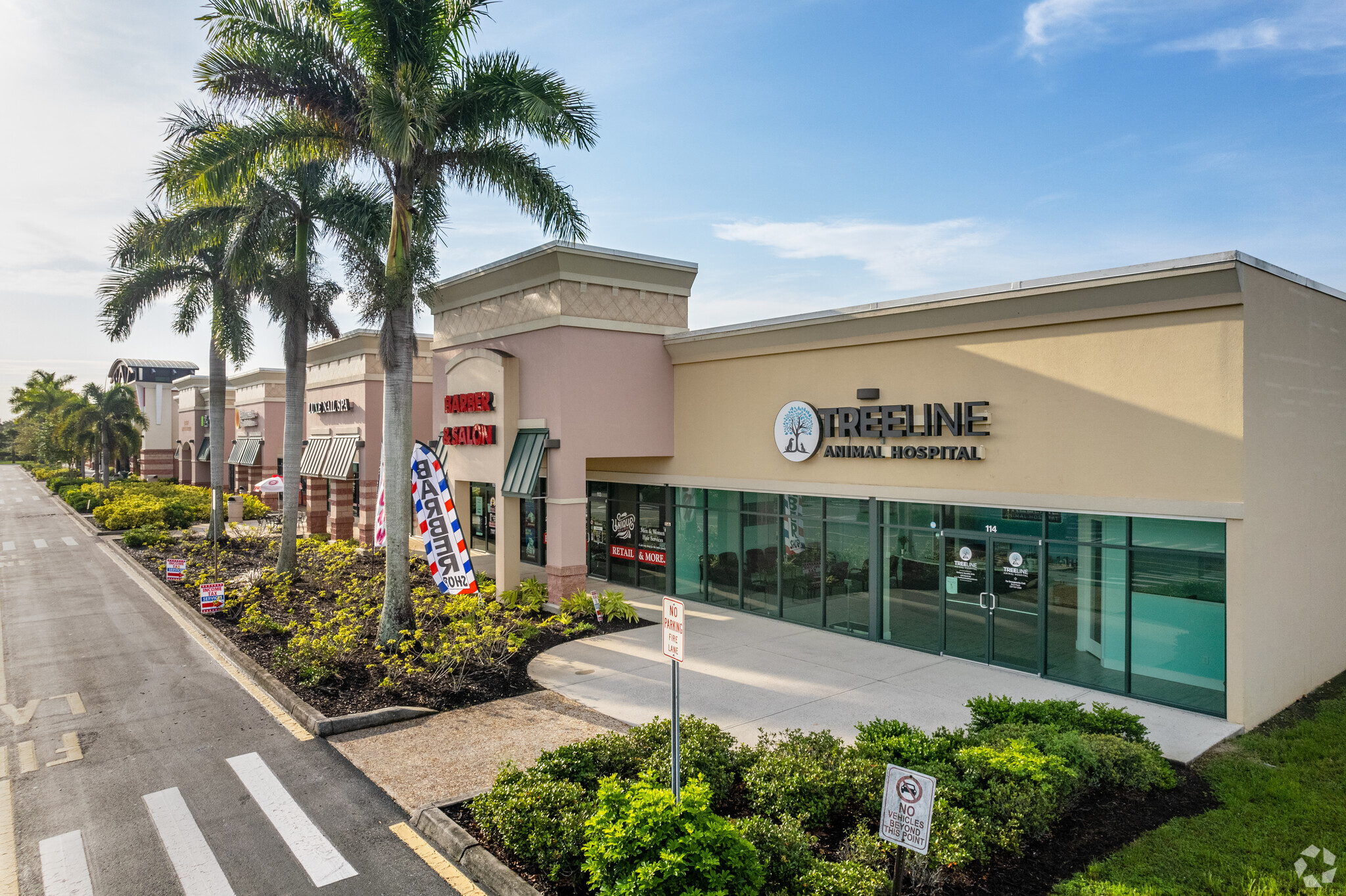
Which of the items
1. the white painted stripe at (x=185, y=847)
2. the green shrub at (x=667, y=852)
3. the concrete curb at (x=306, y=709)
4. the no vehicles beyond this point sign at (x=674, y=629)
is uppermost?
the no vehicles beyond this point sign at (x=674, y=629)

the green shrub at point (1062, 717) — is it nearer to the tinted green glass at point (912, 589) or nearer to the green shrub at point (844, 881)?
the green shrub at point (844, 881)

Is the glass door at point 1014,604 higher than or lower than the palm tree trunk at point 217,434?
lower

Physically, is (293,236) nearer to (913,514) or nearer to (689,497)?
(689,497)

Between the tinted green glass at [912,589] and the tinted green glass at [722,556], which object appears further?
the tinted green glass at [722,556]

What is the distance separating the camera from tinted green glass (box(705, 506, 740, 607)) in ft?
59.7

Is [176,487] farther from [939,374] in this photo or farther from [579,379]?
[939,374]

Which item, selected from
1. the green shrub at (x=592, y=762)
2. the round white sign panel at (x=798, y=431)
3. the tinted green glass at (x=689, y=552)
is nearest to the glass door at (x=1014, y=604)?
the round white sign panel at (x=798, y=431)

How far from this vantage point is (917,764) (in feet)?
26.9

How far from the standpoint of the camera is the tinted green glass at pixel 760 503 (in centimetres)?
1717

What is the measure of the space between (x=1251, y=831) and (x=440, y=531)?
14307 mm

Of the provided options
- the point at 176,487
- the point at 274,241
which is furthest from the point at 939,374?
the point at 176,487

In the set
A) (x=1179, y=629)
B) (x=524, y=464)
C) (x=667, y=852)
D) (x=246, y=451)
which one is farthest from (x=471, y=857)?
(x=246, y=451)

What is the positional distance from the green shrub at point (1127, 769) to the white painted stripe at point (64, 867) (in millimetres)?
9729

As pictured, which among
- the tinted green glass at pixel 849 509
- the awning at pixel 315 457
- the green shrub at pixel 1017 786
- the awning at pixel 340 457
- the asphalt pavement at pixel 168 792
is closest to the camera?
the asphalt pavement at pixel 168 792
